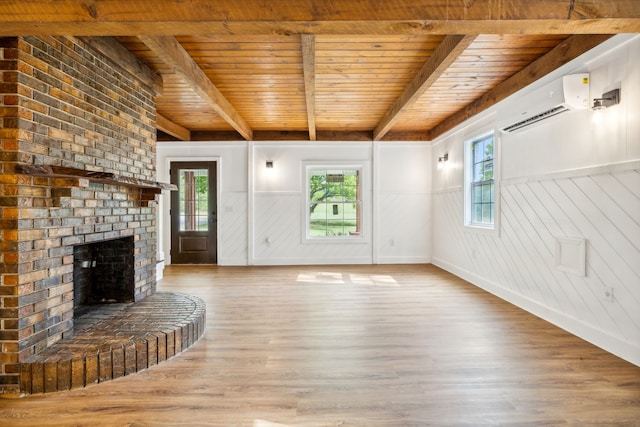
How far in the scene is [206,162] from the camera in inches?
268

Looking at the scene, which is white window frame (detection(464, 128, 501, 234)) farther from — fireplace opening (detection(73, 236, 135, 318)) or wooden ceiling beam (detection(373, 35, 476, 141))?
fireplace opening (detection(73, 236, 135, 318))

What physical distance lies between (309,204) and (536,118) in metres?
4.14

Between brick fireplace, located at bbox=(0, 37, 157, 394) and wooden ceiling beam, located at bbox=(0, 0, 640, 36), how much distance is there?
395 mm

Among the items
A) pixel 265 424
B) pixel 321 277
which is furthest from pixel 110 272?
pixel 321 277

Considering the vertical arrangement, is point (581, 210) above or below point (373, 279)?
above

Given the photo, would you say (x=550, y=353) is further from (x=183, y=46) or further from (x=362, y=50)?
(x=183, y=46)

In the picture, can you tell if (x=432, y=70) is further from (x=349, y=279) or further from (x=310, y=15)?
(x=349, y=279)

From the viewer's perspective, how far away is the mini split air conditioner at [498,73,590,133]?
2981 mm

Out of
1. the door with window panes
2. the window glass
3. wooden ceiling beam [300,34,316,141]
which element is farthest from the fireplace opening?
the window glass

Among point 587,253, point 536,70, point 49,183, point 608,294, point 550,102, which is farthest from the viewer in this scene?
point 536,70

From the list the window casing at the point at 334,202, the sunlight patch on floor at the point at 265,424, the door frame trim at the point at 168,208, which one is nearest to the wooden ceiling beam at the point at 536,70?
the window casing at the point at 334,202

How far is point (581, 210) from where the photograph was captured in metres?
3.07

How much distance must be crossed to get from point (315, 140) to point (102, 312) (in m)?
4.66

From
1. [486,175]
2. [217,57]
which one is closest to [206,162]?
[217,57]
